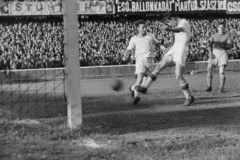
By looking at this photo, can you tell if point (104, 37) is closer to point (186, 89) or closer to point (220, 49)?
point (220, 49)

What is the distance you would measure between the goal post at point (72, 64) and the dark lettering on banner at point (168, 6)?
17.6 meters

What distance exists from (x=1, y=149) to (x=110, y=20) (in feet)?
63.2

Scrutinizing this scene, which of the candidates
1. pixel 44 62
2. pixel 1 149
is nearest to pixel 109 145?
pixel 1 149

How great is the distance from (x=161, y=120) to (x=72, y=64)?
78.0 inches

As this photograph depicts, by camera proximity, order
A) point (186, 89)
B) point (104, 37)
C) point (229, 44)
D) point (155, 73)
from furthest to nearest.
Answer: point (104, 37), point (229, 44), point (186, 89), point (155, 73)

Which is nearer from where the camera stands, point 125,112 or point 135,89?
point 125,112

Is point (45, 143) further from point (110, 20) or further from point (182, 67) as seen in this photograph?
point (110, 20)

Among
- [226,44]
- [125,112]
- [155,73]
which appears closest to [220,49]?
[226,44]

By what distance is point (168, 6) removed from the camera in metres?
25.7

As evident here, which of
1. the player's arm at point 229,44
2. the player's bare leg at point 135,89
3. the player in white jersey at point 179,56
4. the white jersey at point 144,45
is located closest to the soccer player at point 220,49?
the player's arm at point 229,44

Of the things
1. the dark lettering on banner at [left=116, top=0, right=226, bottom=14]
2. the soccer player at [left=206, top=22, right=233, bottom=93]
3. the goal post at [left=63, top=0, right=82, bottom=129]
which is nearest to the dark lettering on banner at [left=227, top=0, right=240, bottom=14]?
the dark lettering on banner at [left=116, top=0, right=226, bottom=14]

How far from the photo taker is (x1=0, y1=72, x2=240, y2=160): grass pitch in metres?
5.96

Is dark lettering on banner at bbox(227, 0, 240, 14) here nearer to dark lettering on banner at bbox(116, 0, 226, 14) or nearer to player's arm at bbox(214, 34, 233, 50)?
dark lettering on banner at bbox(116, 0, 226, 14)

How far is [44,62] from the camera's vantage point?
2192 centimetres
